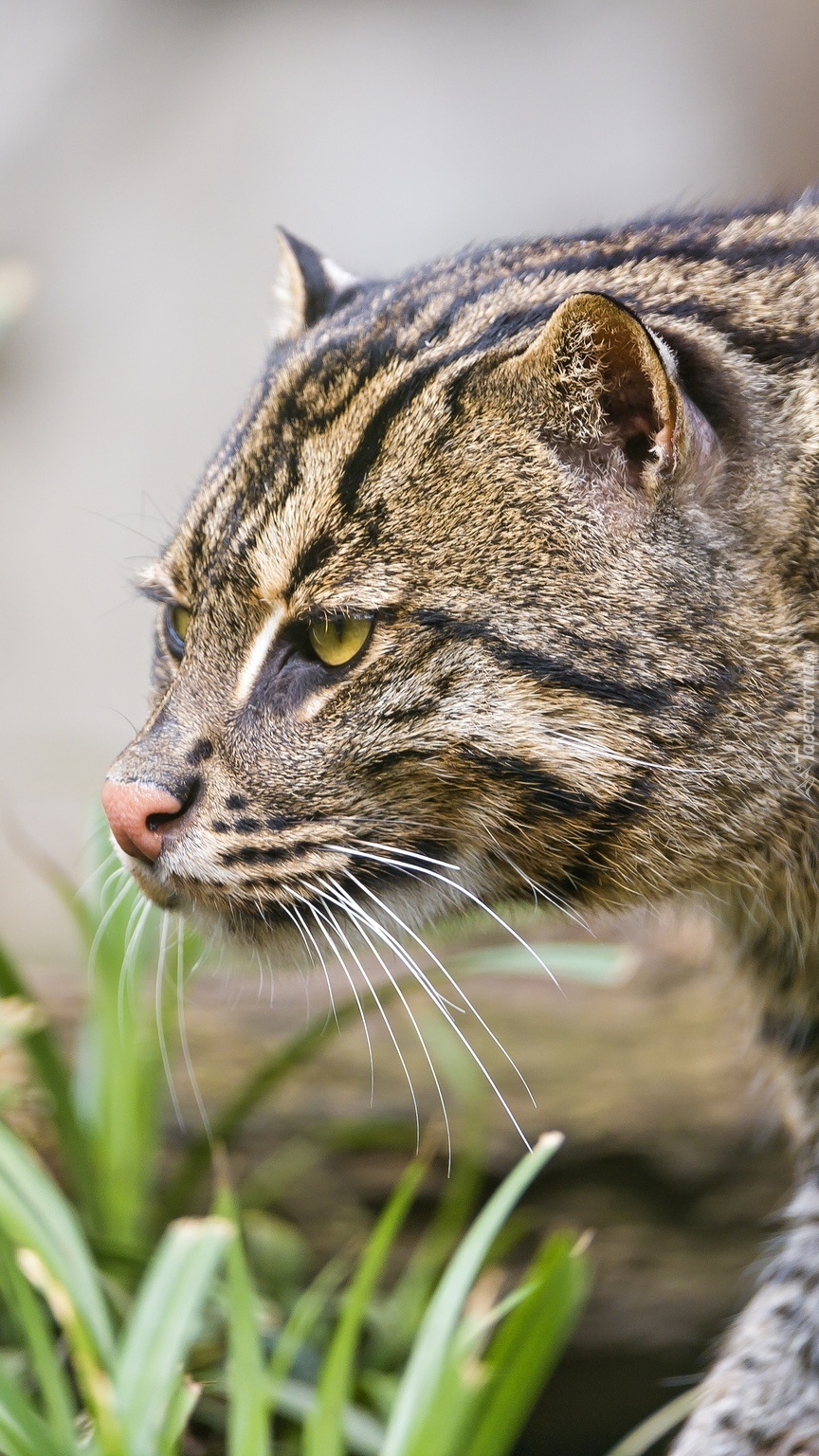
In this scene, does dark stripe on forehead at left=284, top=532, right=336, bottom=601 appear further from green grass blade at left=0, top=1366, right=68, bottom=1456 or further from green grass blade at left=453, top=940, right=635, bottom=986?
green grass blade at left=0, top=1366, right=68, bottom=1456

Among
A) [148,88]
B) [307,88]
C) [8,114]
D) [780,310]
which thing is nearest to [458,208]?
[307,88]

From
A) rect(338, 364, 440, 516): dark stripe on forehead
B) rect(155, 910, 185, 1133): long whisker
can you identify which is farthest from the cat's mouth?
rect(338, 364, 440, 516): dark stripe on forehead

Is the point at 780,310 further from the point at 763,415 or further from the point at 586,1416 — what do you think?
the point at 586,1416

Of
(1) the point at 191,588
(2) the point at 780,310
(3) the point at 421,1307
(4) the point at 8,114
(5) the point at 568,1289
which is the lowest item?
(3) the point at 421,1307

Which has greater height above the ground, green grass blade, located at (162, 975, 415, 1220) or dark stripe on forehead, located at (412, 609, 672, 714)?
dark stripe on forehead, located at (412, 609, 672, 714)

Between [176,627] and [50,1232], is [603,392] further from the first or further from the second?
[50,1232]
